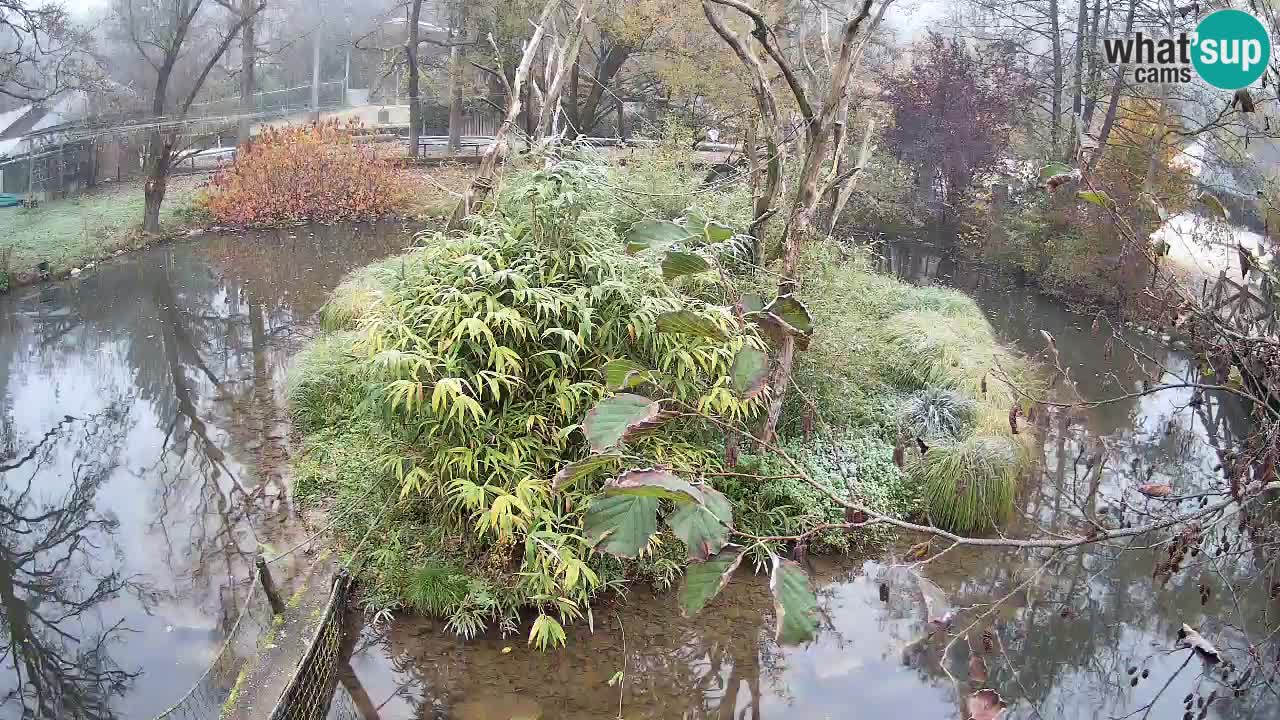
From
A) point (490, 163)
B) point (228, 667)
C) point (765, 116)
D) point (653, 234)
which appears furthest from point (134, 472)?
point (653, 234)

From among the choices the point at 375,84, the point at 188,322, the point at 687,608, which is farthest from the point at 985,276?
the point at 375,84

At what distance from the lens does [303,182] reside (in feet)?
42.9

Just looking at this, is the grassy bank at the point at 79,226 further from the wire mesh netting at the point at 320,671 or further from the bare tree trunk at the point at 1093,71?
the bare tree trunk at the point at 1093,71

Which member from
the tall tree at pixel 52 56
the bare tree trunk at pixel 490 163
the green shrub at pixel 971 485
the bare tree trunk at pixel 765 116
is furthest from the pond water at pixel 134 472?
the green shrub at pixel 971 485

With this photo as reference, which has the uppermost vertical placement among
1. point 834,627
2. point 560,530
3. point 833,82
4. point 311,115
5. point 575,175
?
point 311,115

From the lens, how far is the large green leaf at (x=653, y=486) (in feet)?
2.78

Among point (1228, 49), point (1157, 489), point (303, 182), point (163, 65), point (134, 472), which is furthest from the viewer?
point (303, 182)

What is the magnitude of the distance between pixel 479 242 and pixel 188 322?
566 cm

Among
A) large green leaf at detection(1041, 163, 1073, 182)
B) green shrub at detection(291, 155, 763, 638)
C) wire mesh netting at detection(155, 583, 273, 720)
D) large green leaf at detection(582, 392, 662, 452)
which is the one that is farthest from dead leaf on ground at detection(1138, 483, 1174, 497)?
wire mesh netting at detection(155, 583, 273, 720)

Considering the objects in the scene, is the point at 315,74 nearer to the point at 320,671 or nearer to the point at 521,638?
the point at 521,638

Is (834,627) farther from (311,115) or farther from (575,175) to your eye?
(311,115)

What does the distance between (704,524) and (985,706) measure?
310mm

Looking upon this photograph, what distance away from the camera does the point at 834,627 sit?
4.67 meters

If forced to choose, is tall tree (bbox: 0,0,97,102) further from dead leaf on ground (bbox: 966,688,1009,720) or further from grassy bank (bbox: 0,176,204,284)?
dead leaf on ground (bbox: 966,688,1009,720)
